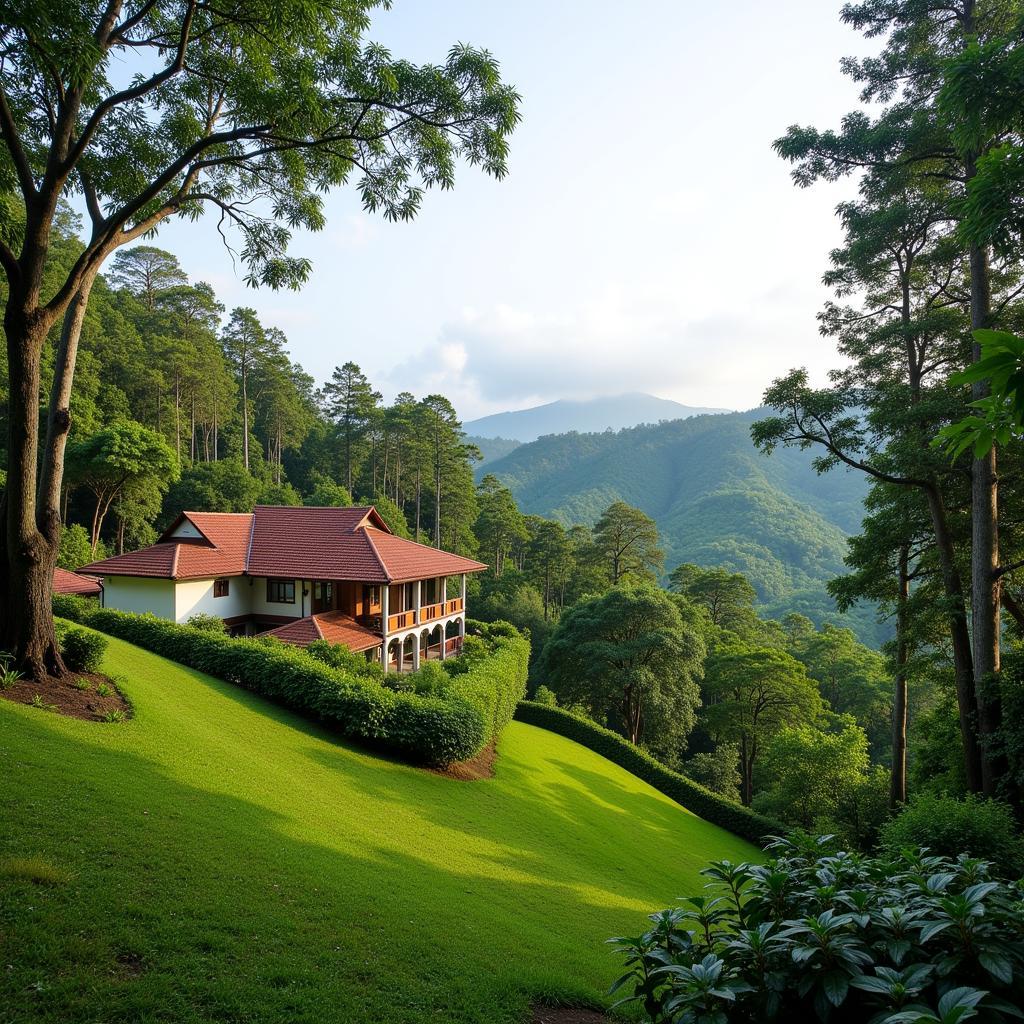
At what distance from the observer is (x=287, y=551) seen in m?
22.4

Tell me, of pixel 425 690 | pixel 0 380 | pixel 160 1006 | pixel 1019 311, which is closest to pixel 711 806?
pixel 425 690

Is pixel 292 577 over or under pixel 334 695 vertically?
over

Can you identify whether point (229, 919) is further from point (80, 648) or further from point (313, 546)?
point (313, 546)

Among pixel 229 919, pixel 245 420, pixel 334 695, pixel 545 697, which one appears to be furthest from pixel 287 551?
pixel 245 420

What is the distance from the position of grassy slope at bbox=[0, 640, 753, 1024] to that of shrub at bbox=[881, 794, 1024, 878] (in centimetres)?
367

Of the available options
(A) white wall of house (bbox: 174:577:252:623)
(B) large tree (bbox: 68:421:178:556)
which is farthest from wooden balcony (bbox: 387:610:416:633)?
(B) large tree (bbox: 68:421:178:556)

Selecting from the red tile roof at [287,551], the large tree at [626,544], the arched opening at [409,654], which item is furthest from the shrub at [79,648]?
the large tree at [626,544]

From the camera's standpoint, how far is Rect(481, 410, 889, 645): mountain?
60312 mm

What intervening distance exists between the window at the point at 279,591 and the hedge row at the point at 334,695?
26.0 ft

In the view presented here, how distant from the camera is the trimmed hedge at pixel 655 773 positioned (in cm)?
1988

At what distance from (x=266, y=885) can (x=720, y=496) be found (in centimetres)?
7401

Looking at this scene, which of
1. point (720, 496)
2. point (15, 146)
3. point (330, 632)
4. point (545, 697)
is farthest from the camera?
point (720, 496)

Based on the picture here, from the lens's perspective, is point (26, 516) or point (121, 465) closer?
point (26, 516)

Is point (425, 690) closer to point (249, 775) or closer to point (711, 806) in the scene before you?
point (249, 775)
